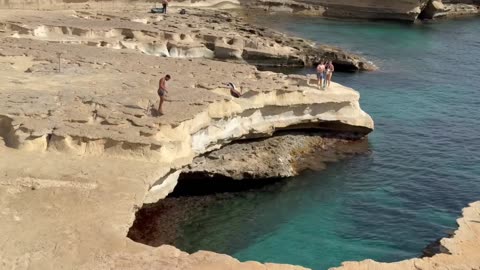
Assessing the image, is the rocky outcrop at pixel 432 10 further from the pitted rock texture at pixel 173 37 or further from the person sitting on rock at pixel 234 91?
the person sitting on rock at pixel 234 91

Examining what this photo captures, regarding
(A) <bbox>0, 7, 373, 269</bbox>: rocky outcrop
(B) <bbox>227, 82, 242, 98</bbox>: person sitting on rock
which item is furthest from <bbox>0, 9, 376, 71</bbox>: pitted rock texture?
(B) <bbox>227, 82, 242, 98</bbox>: person sitting on rock

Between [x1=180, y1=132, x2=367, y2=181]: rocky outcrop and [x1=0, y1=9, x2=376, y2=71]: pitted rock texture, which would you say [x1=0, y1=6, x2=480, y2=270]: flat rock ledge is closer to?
[x1=180, y1=132, x2=367, y2=181]: rocky outcrop

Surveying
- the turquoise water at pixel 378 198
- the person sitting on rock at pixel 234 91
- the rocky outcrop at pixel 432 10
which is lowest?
the turquoise water at pixel 378 198

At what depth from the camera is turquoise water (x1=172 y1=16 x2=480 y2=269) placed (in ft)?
53.3

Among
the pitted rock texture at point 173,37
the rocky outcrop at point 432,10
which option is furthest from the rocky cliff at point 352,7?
the pitted rock texture at point 173,37

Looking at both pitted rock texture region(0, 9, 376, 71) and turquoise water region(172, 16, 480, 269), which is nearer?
turquoise water region(172, 16, 480, 269)

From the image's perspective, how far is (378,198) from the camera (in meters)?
19.3

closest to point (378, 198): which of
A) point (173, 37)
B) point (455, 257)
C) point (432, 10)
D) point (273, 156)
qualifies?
point (273, 156)

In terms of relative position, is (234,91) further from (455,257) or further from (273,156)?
(455,257)

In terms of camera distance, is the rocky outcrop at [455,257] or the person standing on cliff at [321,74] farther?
the person standing on cliff at [321,74]

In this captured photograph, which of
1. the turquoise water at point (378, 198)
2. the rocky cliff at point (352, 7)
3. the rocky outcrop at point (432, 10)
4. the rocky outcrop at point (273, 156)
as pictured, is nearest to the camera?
the turquoise water at point (378, 198)

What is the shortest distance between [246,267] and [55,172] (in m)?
5.32

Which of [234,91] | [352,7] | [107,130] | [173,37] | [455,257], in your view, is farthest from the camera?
[352,7]

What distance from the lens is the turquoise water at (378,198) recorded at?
1623cm
